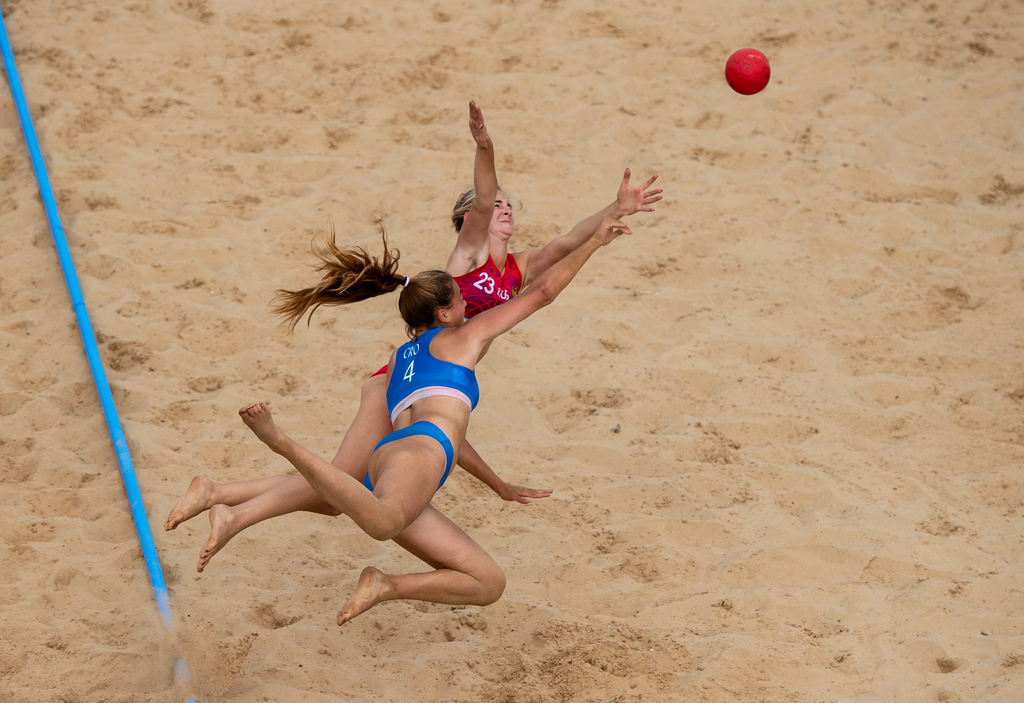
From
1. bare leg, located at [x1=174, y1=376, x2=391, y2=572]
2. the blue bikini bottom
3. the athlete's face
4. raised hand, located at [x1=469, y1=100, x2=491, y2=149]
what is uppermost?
raised hand, located at [x1=469, y1=100, x2=491, y2=149]

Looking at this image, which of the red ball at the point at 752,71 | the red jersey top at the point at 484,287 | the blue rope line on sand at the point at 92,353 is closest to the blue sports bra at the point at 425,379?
the red jersey top at the point at 484,287

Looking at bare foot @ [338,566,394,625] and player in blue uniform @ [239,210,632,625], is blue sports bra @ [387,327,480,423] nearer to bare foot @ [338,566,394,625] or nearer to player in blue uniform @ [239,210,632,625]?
player in blue uniform @ [239,210,632,625]

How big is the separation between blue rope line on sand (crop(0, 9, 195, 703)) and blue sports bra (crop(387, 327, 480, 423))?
1.08 metres

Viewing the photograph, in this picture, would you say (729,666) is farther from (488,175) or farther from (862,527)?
(488,175)

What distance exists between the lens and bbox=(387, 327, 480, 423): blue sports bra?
11.3 ft

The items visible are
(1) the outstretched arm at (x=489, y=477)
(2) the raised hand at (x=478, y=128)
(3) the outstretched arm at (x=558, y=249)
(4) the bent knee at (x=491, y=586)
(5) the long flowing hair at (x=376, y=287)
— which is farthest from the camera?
(3) the outstretched arm at (x=558, y=249)

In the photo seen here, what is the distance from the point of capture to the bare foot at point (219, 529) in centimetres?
317

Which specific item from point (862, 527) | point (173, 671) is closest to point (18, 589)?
point (173, 671)

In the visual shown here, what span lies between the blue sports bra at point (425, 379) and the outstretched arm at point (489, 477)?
358 mm

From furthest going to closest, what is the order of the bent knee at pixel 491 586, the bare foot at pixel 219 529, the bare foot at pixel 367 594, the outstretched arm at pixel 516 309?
the outstretched arm at pixel 516 309
the bent knee at pixel 491 586
the bare foot at pixel 219 529
the bare foot at pixel 367 594

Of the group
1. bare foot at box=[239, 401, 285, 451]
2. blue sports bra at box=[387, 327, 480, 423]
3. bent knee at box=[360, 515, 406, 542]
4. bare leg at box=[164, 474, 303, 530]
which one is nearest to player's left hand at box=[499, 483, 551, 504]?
blue sports bra at box=[387, 327, 480, 423]

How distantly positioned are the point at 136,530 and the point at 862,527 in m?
2.94

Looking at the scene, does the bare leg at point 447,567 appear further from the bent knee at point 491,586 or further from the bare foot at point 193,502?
the bare foot at point 193,502

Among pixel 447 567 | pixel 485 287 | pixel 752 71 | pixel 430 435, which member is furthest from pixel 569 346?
pixel 447 567
